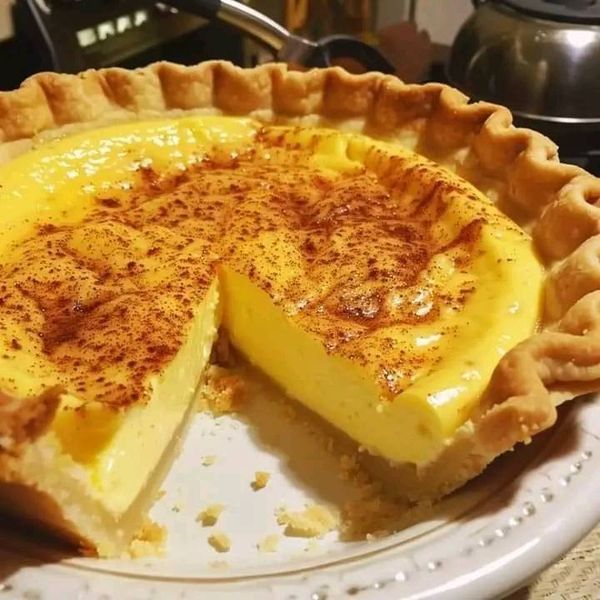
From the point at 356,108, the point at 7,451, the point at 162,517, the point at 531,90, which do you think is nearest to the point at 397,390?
the point at 162,517

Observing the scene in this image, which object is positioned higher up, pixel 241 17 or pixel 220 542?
pixel 241 17

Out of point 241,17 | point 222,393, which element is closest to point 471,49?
point 241,17

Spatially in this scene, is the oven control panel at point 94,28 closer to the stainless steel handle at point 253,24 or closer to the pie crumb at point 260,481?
the stainless steel handle at point 253,24

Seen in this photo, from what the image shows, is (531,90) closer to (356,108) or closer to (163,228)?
(356,108)

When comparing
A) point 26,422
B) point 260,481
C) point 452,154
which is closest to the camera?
point 26,422

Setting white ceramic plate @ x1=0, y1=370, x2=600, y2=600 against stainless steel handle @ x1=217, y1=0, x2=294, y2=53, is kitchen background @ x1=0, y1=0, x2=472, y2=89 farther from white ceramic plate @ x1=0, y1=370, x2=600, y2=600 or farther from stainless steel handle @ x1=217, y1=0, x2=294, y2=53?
white ceramic plate @ x1=0, y1=370, x2=600, y2=600

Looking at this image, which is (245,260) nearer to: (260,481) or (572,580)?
(260,481)

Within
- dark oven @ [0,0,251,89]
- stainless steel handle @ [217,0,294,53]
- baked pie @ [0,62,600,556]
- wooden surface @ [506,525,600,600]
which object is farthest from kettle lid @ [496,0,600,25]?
wooden surface @ [506,525,600,600]
